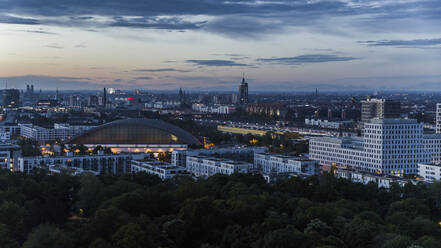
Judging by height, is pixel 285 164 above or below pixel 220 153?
below

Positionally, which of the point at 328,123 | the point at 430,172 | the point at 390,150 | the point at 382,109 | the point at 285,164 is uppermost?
the point at 382,109

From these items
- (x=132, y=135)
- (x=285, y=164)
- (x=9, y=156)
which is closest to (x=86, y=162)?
(x=9, y=156)

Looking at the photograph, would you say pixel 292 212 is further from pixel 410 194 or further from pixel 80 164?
pixel 80 164

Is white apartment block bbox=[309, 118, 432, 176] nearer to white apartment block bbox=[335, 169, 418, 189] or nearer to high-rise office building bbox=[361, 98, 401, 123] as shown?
white apartment block bbox=[335, 169, 418, 189]

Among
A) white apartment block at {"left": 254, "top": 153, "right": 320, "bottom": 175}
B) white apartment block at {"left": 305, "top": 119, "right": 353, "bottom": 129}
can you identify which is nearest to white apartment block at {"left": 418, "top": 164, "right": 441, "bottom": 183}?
white apartment block at {"left": 254, "top": 153, "right": 320, "bottom": 175}

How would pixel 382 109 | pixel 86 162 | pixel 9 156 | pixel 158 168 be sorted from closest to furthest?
pixel 158 168, pixel 86 162, pixel 9 156, pixel 382 109

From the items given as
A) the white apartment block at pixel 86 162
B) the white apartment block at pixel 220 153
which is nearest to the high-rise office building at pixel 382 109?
the white apartment block at pixel 220 153

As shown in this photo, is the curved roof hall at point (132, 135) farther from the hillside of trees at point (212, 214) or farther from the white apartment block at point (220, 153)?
the hillside of trees at point (212, 214)

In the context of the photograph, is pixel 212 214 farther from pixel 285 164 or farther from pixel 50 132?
pixel 50 132
